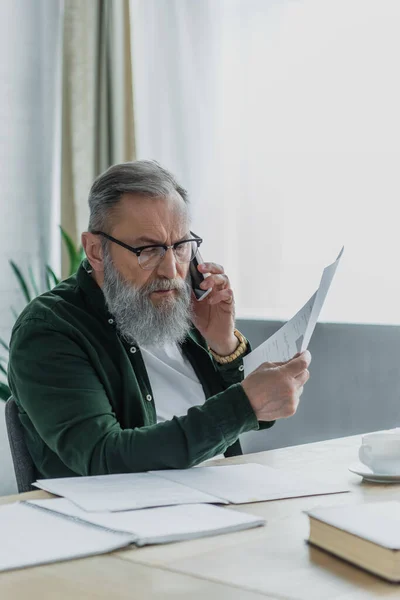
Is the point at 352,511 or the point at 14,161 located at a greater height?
the point at 14,161

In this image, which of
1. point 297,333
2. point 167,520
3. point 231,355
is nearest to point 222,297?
point 231,355

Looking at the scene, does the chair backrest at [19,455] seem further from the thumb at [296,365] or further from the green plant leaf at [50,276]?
the green plant leaf at [50,276]

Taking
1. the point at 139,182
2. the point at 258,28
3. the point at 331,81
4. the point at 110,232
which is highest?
the point at 258,28

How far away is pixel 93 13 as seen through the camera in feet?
13.4

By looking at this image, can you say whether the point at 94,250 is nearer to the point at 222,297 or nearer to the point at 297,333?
the point at 222,297

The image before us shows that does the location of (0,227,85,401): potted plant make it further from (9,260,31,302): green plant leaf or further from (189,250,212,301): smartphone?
(189,250,212,301): smartphone

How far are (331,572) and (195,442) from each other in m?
0.56

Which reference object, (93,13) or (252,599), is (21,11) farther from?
(252,599)

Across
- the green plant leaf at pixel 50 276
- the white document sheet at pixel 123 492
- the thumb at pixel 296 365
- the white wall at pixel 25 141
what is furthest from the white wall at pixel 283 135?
the white document sheet at pixel 123 492

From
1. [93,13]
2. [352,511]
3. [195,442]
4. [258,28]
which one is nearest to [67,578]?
[352,511]

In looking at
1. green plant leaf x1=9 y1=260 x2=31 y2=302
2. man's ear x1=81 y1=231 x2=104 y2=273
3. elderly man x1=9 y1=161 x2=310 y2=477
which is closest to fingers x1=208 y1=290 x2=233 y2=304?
elderly man x1=9 y1=161 x2=310 y2=477

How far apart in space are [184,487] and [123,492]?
0.11 m

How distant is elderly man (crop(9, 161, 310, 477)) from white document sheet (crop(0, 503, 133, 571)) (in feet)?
1.13

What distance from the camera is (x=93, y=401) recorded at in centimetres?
165
